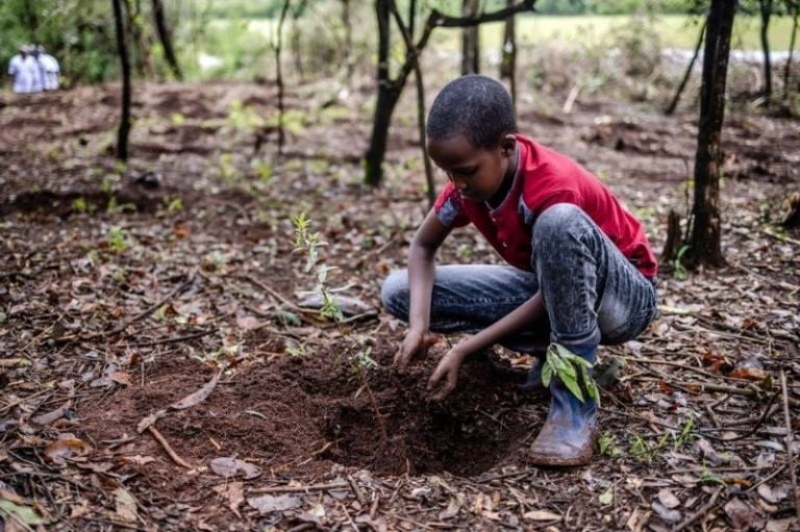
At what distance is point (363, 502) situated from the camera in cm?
218

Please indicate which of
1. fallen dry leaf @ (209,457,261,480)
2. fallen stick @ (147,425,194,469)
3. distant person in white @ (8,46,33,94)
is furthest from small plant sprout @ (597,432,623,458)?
distant person in white @ (8,46,33,94)

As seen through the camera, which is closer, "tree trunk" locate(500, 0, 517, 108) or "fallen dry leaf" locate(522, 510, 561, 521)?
"fallen dry leaf" locate(522, 510, 561, 521)

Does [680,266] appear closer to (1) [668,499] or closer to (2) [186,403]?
(1) [668,499]

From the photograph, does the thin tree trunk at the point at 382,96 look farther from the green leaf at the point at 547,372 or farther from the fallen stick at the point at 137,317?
the green leaf at the point at 547,372

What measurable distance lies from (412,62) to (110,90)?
867 cm

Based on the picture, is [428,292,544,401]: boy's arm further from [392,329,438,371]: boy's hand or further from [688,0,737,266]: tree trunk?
[688,0,737,266]: tree trunk

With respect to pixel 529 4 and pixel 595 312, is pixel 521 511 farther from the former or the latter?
pixel 529 4

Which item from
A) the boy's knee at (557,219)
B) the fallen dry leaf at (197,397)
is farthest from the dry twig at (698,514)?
the fallen dry leaf at (197,397)

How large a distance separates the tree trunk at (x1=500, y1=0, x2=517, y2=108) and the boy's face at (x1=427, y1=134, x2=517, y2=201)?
2605 mm

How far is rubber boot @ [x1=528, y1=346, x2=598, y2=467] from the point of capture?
229cm

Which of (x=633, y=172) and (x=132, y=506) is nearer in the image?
(x=132, y=506)

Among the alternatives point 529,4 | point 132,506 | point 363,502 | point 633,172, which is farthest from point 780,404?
point 633,172

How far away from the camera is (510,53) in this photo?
698 cm

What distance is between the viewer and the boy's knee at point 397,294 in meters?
2.92
